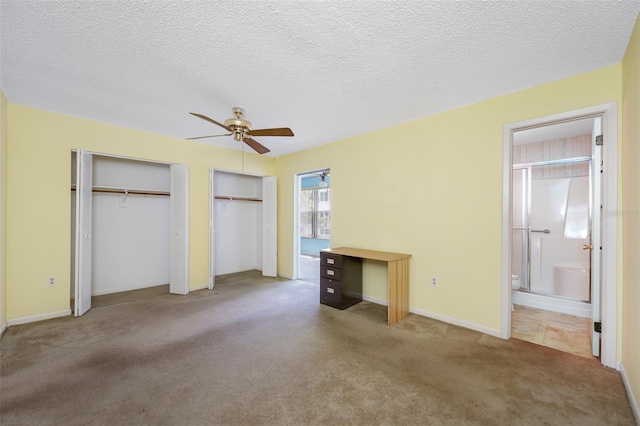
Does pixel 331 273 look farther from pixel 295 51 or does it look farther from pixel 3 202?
pixel 3 202

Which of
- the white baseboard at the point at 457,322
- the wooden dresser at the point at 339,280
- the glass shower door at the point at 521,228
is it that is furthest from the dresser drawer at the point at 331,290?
the glass shower door at the point at 521,228

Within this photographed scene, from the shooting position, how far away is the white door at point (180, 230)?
13.9 feet

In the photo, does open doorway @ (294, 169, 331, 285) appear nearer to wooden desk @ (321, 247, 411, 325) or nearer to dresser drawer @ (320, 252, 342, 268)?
dresser drawer @ (320, 252, 342, 268)

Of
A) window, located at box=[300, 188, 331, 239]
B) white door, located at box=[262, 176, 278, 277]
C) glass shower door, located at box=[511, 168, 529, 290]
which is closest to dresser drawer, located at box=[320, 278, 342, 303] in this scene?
white door, located at box=[262, 176, 278, 277]

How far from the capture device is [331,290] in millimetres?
3680

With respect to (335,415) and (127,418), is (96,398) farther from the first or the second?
(335,415)

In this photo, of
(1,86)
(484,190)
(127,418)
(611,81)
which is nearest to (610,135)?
(611,81)

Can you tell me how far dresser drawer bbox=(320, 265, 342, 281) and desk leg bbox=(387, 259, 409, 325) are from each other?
0.77 meters

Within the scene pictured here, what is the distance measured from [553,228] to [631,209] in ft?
8.78

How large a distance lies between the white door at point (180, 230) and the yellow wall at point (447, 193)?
2.61m

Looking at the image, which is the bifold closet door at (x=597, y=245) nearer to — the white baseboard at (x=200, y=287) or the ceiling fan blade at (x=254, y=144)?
the ceiling fan blade at (x=254, y=144)

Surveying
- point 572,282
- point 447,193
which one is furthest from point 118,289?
point 572,282

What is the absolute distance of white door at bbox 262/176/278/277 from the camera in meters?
5.34

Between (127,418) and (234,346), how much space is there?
98 centimetres
